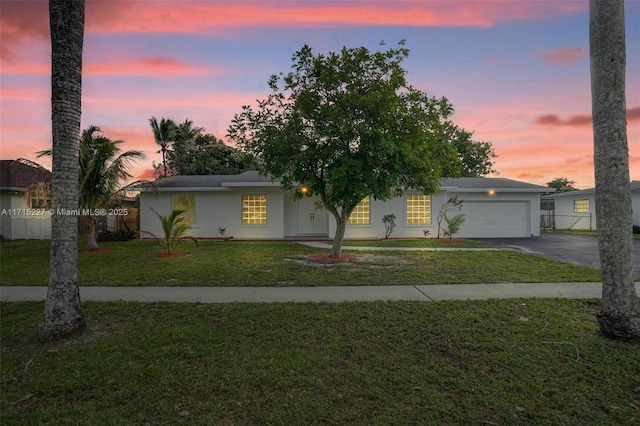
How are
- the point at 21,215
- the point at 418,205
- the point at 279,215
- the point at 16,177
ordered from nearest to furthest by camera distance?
1. the point at 279,215
2. the point at 418,205
3. the point at 21,215
4. the point at 16,177

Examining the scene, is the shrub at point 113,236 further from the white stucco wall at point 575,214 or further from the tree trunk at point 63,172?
the white stucco wall at point 575,214

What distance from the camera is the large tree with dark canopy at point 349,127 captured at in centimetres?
836

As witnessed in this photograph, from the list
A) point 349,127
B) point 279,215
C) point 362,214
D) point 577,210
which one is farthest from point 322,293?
point 577,210

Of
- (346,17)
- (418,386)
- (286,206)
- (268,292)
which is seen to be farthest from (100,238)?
(418,386)

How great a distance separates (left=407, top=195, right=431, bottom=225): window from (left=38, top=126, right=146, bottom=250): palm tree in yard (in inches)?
517

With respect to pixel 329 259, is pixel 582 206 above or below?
above

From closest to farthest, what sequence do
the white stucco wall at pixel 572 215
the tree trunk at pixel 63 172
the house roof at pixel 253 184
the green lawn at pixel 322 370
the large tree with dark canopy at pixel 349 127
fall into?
1. the green lawn at pixel 322 370
2. the tree trunk at pixel 63 172
3. the large tree with dark canopy at pixel 349 127
4. the house roof at pixel 253 184
5. the white stucco wall at pixel 572 215

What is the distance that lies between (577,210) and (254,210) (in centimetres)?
2490

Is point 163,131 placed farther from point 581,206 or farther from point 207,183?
point 581,206

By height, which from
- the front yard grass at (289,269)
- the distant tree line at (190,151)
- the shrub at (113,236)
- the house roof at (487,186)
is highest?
the distant tree line at (190,151)

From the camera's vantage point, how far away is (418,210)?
1698 cm

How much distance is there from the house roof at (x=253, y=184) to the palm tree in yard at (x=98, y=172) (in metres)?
3.14

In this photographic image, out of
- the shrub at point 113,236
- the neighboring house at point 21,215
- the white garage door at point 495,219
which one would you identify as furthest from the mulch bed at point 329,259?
the neighboring house at point 21,215

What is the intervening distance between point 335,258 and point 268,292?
164 inches
